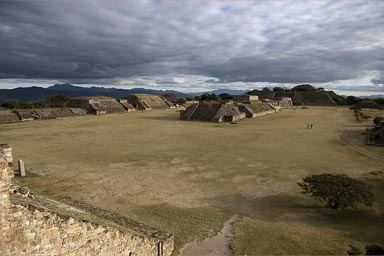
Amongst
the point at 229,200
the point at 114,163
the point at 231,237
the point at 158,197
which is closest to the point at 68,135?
the point at 114,163

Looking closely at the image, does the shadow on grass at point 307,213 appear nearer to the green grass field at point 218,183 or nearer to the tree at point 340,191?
the green grass field at point 218,183

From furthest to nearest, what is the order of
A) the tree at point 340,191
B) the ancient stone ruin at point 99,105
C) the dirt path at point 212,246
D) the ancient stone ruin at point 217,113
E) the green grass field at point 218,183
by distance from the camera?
the ancient stone ruin at point 99,105
the ancient stone ruin at point 217,113
the tree at point 340,191
the green grass field at point 218,183
the dirt path at point 212,246

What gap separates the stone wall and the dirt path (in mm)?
1522

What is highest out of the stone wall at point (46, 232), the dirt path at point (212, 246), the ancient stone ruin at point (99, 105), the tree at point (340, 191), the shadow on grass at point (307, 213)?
the ancient stone ruin at point (99, 105)

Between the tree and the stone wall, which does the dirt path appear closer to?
the stone wall

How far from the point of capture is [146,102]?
178 ft

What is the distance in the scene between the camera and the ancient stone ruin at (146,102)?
52.7m

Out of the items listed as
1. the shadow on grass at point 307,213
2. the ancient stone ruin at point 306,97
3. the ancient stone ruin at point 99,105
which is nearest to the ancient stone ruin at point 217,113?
the ancient stone ruin at point 99,105

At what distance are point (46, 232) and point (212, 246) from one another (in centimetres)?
385

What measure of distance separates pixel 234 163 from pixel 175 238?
723cm

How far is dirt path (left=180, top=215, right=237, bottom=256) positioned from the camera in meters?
6.15

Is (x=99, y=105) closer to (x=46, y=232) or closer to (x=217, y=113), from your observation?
(x=217, y=113)

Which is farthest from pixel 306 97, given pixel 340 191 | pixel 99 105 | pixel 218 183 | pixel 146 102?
pixel 340 191

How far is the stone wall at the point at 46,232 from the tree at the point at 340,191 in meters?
5.86
